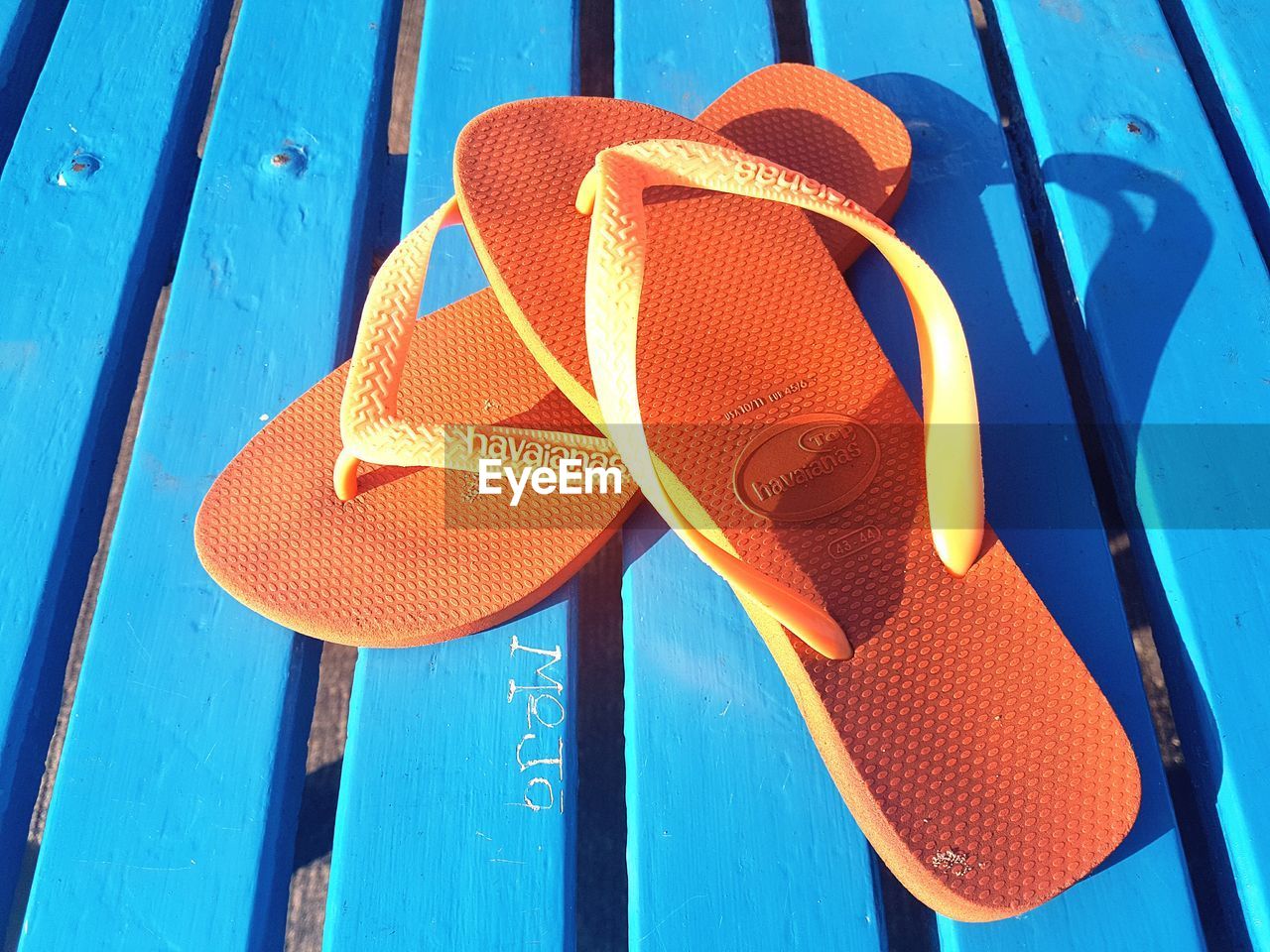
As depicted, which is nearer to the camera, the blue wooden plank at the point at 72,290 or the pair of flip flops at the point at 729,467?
the pair of flip flops at the point at 729,467

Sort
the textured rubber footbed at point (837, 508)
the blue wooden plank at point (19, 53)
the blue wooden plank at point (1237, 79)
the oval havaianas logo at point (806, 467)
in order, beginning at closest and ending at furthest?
the textured rubber footbed at point (837, 508) < the oval havaianas logo at point (806, 467) < the blue wooden plank at point (1237, 79) < the blue wooden plank at point (19, 53)

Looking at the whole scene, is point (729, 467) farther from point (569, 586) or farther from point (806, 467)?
point (569, 586)

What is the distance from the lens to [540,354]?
Result: 2.50ft

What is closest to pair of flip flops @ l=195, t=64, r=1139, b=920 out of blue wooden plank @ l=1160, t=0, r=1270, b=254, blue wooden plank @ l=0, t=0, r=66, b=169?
blue wooden plank @ l=1160, t=0, r=1270, b=254

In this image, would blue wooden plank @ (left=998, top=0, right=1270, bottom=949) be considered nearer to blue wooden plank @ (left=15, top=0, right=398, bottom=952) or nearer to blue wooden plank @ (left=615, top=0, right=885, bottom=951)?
blue wooden plank @ (left=615, top=0, right=885, bottom=951)

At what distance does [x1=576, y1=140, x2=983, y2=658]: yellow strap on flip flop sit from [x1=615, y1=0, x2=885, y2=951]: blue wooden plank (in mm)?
88

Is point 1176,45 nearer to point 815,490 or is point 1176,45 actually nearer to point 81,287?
point 815,490

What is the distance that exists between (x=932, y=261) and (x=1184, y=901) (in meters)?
0.63

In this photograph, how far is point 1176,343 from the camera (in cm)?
84

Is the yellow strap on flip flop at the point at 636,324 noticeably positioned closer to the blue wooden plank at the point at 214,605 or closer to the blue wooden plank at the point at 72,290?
the blue wooden plank at the point at 214,605

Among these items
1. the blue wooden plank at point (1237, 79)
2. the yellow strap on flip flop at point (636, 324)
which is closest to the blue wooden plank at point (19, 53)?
the yellow strap on flip flop at point (636, 324)

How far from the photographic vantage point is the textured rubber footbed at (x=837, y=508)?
2.11ft

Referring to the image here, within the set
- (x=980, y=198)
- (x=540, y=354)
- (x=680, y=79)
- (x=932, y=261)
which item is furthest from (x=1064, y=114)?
(x=540, y=354)

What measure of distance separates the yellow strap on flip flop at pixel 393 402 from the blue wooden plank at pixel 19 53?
2.29ft
